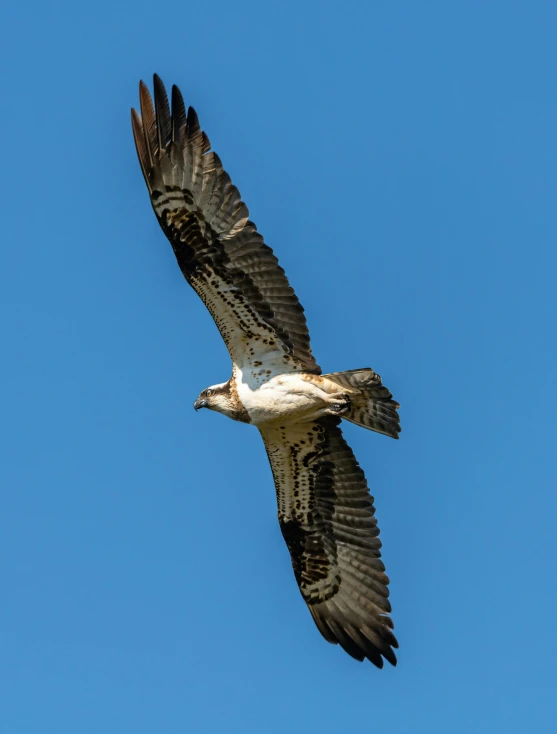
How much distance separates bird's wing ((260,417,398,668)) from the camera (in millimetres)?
14922

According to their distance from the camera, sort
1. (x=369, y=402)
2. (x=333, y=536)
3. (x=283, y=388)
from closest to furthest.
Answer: (x=283, y=388) → (x=369, y=402) → (x=333, y=536)

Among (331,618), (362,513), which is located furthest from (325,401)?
(331,618)

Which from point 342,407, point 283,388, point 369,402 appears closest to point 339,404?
point 342,407

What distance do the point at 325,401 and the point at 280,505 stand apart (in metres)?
1.88

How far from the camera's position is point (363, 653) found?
15.0m

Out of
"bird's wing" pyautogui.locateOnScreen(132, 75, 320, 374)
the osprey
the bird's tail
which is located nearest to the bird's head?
the osprey

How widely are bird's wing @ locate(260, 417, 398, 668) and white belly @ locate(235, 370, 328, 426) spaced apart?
596 millimetres

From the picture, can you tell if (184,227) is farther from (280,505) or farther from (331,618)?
(331,618)

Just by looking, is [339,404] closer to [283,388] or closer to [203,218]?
[283,388]

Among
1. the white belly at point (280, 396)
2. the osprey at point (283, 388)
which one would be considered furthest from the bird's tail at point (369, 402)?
the white belly at point (280, 396)

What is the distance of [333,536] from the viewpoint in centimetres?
1536

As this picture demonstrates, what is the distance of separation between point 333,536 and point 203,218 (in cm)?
415

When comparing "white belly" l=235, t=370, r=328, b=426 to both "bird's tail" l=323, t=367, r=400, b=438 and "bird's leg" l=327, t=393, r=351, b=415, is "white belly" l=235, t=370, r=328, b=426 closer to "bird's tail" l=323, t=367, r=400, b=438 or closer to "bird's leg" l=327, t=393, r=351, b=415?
"bird's leg" l=327, t=393, r=351, b=415

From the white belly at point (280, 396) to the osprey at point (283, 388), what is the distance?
1cm
